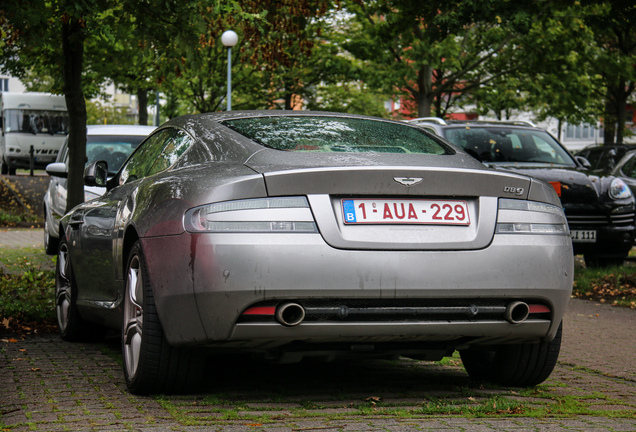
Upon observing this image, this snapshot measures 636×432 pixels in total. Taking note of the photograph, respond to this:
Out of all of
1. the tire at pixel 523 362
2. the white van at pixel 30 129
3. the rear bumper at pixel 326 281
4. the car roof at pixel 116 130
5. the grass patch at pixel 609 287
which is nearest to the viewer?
the rear bumper at pixel 326 281

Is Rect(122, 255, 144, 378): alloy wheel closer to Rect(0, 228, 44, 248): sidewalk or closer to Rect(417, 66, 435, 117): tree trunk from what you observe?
Rect(0, 228, 44, 248): sidewalk

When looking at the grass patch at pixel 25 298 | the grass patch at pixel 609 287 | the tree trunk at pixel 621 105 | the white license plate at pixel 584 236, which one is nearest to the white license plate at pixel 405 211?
the grass patch at pixel 25 298

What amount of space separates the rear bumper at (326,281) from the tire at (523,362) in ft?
1.58

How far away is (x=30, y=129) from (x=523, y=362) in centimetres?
3143

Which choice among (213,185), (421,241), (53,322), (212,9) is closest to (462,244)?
(421,241)

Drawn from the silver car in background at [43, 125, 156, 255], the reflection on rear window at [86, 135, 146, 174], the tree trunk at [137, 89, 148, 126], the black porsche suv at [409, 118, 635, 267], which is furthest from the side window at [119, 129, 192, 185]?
the tree trunk at [137, 89, 148, 126]

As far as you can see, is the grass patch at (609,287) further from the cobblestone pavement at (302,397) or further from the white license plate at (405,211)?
the white license plate at (405,211)

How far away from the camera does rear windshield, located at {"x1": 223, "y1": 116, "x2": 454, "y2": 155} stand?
4.89m

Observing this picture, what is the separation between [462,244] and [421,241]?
0.19 m

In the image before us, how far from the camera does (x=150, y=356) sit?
4.61 metres

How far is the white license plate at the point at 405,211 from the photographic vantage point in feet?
14.1

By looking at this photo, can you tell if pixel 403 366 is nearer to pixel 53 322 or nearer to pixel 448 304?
pixel 448 304

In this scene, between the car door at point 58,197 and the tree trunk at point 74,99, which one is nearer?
the tree trunk at point 74,99

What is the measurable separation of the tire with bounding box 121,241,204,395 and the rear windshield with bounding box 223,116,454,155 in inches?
34.6
